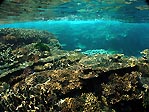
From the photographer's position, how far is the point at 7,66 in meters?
13.1

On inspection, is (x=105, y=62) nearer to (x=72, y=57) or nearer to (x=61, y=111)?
(x=72, y=57)

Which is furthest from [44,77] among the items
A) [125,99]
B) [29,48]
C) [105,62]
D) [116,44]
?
[116,44]

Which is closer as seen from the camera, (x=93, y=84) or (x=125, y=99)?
(x=125, y=99)

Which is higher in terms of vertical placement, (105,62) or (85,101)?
(105,62)

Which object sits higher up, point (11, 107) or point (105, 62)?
point (105, 62)

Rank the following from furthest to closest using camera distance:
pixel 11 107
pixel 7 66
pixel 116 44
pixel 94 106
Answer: pixel 116 44, pixel 7 66, pixel 11 107, pixel 94 106

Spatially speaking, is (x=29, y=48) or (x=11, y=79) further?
(x=29, y=48)

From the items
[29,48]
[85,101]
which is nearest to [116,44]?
[29,48]

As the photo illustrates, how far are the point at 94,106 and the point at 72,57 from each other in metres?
4.99

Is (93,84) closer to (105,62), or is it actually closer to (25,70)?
(105,62)

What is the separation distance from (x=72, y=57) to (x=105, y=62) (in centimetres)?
274

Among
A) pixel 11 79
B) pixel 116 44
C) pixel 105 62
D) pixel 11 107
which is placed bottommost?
pixel 116 44

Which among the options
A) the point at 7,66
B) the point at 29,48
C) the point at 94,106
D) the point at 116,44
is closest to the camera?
the point at 94,106

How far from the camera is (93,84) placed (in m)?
9.98
